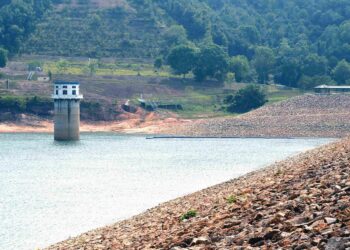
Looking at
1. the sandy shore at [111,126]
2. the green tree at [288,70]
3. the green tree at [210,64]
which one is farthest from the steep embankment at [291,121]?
the green tree at [288,70]

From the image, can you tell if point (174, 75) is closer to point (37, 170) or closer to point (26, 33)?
point (26, 33)

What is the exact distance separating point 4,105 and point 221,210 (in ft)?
374

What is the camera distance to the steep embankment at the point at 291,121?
12694cm

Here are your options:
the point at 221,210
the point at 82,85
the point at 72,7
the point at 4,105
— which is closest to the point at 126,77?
the point at 82,85

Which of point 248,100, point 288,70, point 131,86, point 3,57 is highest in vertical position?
point 3,57

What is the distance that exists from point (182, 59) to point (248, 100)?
16.6 metres

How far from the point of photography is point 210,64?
6176 inches

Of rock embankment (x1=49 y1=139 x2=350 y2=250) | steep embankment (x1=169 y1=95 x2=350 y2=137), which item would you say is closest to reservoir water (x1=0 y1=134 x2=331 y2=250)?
steep embankment (x1=169 y1=95 x2=350 y2=137)

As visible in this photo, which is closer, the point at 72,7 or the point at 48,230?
the point at 48,230

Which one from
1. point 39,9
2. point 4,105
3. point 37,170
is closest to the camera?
point 37,170

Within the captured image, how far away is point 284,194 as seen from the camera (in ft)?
86.0

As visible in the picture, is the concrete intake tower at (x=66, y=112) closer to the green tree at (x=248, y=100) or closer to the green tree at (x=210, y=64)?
the green tree at (x=248, y=100)

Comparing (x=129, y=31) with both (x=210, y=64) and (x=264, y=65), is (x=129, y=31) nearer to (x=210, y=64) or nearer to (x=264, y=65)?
(x=210, y=64)

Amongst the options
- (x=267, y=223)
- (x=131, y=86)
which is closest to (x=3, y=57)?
(x=131, y=86)
